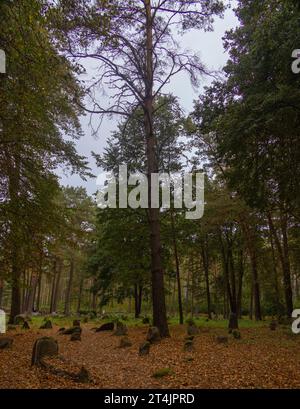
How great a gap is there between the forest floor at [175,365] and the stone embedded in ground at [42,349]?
20 cm

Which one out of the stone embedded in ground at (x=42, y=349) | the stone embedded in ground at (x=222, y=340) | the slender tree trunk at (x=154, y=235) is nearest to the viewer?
the stone embedded in ground at (x=42, y=349)

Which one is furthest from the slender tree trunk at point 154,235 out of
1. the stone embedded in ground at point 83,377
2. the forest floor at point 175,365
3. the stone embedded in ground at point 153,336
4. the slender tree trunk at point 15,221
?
the stone embedded in ground at point 83,377

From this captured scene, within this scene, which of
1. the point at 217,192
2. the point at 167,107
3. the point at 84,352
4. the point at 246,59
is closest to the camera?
the point at 246,59

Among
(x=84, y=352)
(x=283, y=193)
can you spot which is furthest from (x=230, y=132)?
(x=84, y=352)

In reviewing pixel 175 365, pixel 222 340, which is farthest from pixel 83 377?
pixel 222 340

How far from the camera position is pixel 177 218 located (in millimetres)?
17734

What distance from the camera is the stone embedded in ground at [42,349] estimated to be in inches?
272

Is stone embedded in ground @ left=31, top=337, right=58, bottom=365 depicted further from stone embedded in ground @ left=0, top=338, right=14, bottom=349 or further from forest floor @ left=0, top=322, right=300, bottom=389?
stone embedded in ground @ left=0, top=338, right=14, bottom=349

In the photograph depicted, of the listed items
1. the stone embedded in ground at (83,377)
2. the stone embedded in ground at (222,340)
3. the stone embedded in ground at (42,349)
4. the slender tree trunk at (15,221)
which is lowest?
the stone embedded in ground at (222,340)

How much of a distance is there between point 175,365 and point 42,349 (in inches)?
113

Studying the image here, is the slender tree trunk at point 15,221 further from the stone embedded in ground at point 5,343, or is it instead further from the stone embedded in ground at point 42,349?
the stone embedded in ground at point 42,349

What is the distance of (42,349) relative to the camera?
23.5ft
